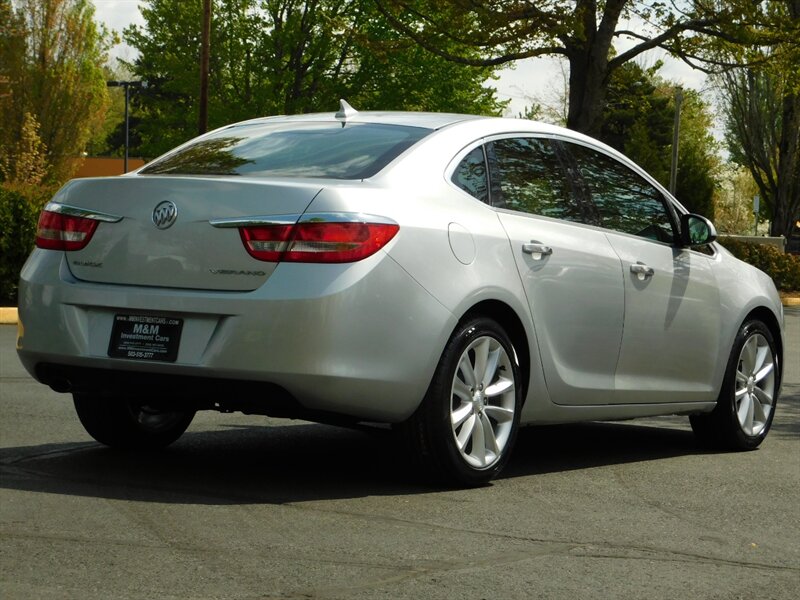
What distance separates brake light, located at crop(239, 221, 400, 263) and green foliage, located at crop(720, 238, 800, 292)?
26.3m

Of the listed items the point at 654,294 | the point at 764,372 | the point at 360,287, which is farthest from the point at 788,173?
the point at 360,287

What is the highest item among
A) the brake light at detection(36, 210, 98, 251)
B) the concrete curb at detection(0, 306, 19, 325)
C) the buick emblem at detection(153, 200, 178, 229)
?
the buick emblem at detection(153, 200, 178, 229)

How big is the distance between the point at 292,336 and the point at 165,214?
81 cm

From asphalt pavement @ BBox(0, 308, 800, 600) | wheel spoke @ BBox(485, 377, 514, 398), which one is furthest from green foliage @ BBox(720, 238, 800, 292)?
wheel spoke @ BBox(485, 377, 514, 398)

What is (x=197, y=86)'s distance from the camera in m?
49.0

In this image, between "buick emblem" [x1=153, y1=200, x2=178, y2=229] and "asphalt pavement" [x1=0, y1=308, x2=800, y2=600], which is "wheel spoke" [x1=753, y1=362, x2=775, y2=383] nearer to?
"asphalt pavement" [x1=0, y1=308, x2=800, y2=600]

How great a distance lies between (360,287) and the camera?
590 cm

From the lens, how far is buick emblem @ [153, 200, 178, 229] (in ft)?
20.1

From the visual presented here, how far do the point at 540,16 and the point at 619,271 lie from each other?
20.2m

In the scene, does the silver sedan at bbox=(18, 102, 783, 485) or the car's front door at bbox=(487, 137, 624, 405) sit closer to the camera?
the silver sedan at bbox=(18, 102, 783, 485)

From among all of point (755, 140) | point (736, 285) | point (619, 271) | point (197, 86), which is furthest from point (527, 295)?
point (197, 86)

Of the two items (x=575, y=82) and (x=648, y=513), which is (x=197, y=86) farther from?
(x=648, y=513)

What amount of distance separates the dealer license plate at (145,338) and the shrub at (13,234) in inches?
535

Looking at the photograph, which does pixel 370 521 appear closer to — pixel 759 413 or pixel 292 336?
pixel 292 336
